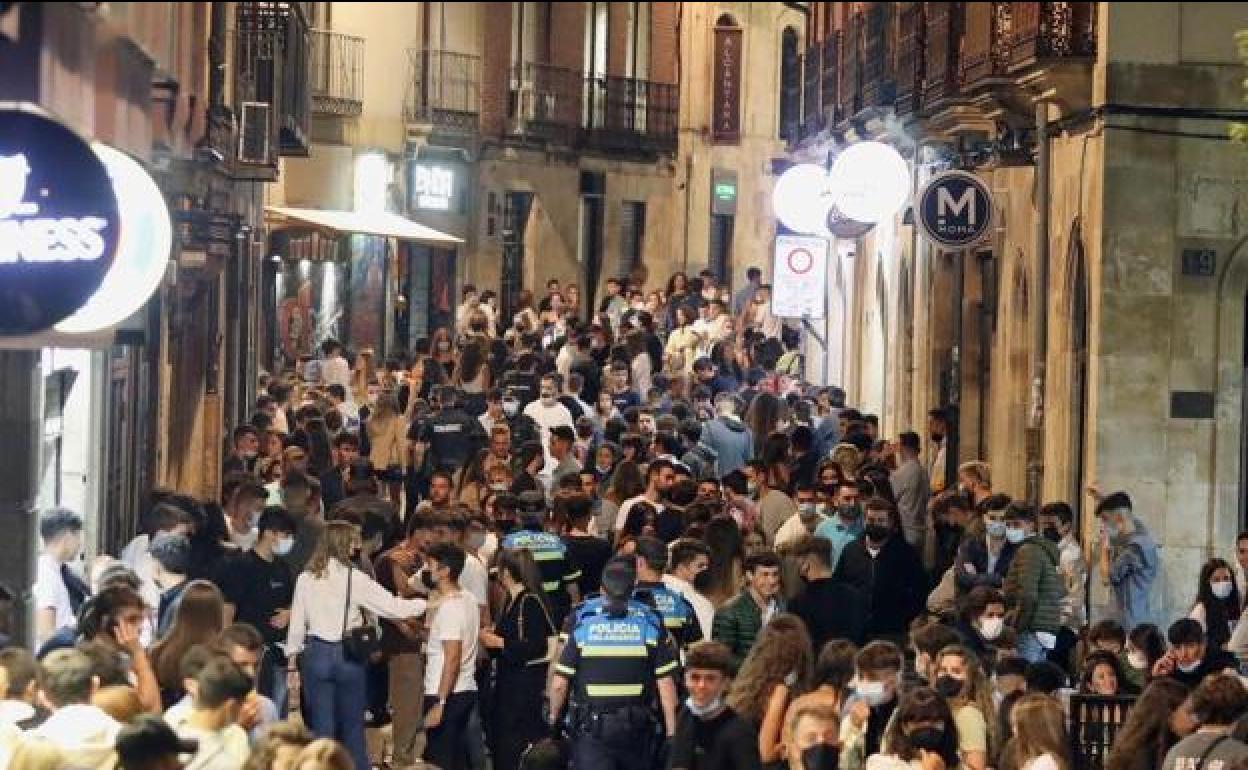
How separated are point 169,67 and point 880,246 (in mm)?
28433

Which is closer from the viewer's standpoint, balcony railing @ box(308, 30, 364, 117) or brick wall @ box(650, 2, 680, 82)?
balcony railing @ box(308, 30, 364, 117)

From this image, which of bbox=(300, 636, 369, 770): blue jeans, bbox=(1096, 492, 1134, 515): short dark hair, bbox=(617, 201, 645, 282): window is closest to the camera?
bbox=(300, 636, 369, 770): blue jeans

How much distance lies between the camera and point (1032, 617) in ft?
57.7

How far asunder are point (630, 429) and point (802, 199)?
44.3 ft

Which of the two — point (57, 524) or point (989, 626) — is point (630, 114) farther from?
point (57, 524)

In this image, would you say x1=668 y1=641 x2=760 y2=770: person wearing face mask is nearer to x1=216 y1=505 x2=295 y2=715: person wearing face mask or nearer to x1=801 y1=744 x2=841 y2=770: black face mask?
x1=801 y1=744 x2=841 y2=770: black face mask

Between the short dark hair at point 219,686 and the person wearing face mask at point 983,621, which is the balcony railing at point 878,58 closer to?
the person wearing face mask at point 983,621

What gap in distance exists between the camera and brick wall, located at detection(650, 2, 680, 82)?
52.8 m

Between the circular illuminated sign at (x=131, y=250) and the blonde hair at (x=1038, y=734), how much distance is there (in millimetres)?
4086

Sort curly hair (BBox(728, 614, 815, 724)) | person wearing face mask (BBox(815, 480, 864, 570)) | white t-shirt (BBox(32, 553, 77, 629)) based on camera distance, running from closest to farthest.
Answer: curly hair (BBox(728, 614, 815, 724))
white t-shirt (BBox(32, 553, 77, 629))
person wearing face mask (BBox(815, 480, 864, 570))

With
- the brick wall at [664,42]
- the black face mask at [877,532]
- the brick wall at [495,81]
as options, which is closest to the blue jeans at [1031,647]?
the black face mask at [877,532]

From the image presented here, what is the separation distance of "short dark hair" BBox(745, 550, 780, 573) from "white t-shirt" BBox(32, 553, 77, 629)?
12.7ft

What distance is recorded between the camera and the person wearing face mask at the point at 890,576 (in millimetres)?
18594

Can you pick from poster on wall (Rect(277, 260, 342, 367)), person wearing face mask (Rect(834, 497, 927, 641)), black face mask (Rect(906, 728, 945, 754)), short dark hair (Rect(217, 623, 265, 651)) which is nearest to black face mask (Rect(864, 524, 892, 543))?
person wearing face mask (Rect(834, 497, 927, 641))
